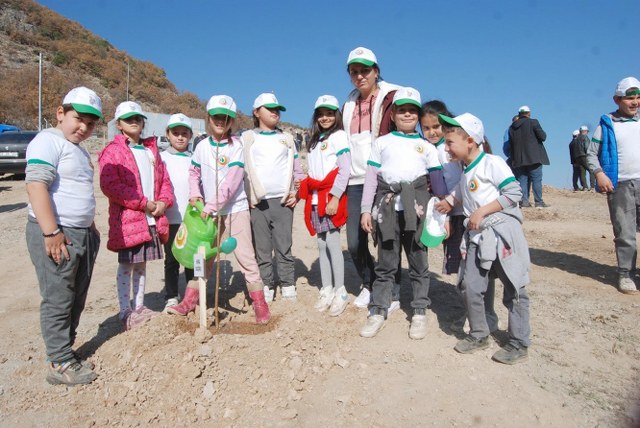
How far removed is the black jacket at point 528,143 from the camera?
9148 millimetres

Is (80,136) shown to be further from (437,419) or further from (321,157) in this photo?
(437,419)

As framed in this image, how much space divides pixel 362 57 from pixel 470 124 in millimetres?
1213

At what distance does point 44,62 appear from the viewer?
121 feet

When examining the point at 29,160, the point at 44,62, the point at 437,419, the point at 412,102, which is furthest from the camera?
the point at 44,62

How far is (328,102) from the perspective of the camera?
3973 mm

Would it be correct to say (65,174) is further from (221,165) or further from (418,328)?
(418,328)

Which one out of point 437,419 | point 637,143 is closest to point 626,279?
point 637,143

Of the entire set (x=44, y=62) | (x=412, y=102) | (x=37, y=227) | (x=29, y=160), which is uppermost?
(x=44, y=62)

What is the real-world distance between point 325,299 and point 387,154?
149 cm

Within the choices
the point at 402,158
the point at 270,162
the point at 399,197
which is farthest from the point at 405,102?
the point at 270,162

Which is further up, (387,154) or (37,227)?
(387,154)

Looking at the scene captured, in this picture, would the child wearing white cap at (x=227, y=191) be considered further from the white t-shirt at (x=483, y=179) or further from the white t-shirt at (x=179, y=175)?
the white t-shirt at (x=483, y=179)

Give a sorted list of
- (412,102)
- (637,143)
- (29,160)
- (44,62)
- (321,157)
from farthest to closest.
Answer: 1. (44,62)
2. (637,143)
3. (321,157)
4. (412,102)
5. (29,160)

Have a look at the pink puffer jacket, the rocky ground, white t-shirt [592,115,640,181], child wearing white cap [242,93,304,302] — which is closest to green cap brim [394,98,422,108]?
child wearing white cap [242,93,304,302]
